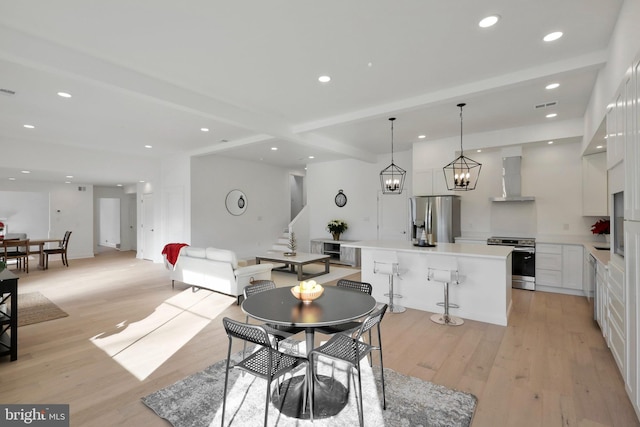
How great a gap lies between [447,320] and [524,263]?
254cm

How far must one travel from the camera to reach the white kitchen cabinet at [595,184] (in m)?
5.11

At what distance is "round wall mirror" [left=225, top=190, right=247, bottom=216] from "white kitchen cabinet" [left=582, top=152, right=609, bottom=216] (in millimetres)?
7736

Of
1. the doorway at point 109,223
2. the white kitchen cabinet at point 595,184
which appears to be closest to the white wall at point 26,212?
the doorway at point 109,223

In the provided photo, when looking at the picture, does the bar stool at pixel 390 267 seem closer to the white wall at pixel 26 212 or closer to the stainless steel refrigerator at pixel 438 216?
the stainless steel refrigerator at pixel 438 216

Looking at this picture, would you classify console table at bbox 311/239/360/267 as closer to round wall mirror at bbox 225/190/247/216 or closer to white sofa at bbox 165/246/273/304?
round wall mirror at bbox 225/190/247/216

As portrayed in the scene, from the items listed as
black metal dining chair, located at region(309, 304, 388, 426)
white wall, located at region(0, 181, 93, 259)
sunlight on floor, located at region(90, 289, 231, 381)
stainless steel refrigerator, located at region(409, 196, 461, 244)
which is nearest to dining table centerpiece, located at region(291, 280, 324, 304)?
black metal dining chair, located at region(309, 304, 388, 426)

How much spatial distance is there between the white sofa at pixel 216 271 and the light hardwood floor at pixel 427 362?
40 centimetres

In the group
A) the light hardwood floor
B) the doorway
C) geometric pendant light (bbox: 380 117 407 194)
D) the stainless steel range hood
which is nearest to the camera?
the light hardwood floor

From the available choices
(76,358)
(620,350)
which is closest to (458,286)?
(620,350)

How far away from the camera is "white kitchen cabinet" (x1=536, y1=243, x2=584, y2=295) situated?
5209 millimetres

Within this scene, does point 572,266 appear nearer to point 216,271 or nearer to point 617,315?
point 617,315

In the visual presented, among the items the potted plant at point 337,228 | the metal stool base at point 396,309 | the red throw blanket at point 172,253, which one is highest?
the potted plant at point 337,228

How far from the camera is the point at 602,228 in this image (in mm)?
5055

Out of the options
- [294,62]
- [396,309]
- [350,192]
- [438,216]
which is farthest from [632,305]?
[350,192]
